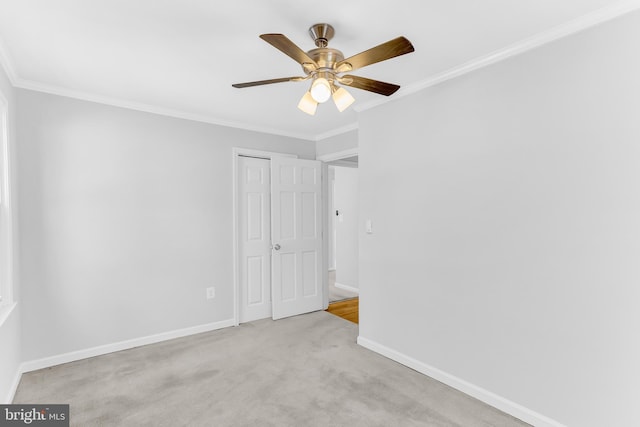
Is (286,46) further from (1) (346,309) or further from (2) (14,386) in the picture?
(1) (346,309)

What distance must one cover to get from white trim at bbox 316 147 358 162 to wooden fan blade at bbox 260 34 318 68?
7.46 ft

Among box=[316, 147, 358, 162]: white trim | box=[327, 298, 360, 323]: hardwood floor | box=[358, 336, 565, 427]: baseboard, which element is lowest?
box=[327, 298, 360, 323]: hardwood floor

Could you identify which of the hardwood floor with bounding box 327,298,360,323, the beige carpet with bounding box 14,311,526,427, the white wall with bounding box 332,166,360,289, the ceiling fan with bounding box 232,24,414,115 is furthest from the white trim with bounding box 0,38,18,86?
the white wall with bounding box 332,166,360,289

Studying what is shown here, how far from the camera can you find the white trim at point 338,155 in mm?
4159

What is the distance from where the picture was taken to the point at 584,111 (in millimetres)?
1911

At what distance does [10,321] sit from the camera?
2346 millimetres

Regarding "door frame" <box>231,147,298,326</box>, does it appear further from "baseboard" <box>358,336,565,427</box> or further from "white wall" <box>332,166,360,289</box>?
"white wall" <box>332,166,360,289</box>

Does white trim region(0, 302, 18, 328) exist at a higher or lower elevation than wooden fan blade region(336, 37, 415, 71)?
lower

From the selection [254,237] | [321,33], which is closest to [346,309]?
[254,237]

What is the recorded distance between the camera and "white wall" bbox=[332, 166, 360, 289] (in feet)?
18.8

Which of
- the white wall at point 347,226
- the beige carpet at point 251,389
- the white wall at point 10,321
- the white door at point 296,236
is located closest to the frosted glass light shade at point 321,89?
the beige carpet at point 251,389

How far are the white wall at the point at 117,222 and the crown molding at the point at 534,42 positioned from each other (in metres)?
2.34

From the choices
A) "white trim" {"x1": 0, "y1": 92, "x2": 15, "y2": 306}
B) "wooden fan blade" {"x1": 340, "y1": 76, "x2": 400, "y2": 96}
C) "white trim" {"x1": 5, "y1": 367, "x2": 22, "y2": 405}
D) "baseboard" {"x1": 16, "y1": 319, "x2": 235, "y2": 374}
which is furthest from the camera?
"baseboard" {"x1": 16, "y1": 319, "x2": 235, "y2": 374}

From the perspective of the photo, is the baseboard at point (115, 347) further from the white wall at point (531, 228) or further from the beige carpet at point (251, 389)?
the white wall at point (531, 228)
